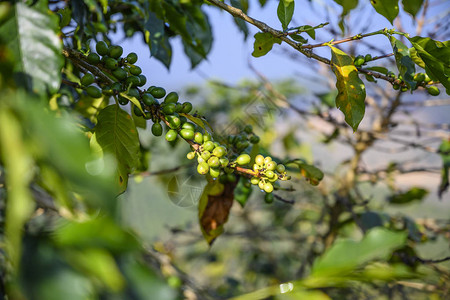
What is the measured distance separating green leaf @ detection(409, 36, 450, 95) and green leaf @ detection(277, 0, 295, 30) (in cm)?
22

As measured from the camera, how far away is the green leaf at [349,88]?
0.68 meters

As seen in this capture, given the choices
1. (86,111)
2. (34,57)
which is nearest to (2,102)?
(34,57)

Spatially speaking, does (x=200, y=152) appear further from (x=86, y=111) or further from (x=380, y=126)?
(x=380, y=126)

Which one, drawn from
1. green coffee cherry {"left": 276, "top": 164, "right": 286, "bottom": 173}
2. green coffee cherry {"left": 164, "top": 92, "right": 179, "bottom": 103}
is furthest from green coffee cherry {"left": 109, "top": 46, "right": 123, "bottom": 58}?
green coffee cherry {"left": 276, "top": 164, "right": 286, "bottom": 173}

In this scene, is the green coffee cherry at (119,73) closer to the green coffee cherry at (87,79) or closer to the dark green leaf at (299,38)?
the green coffee cherry at (87,79)

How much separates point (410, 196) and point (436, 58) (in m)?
1.16

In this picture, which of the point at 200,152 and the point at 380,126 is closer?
the point at 200,152

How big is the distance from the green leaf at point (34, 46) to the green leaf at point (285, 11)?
0.41m

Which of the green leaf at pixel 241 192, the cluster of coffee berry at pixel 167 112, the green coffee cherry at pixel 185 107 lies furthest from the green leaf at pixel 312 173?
the green coffee cherry at pixel 185 107

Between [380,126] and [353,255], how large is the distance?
151 cm

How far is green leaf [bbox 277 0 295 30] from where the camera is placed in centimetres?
69

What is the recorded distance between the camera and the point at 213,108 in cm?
306

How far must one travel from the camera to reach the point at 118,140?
2.19 feet

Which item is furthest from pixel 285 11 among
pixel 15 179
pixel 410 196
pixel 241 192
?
pixel 410 196
